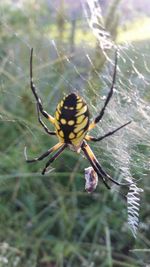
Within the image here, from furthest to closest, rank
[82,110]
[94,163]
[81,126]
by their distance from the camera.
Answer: [94,163] → [81,126] → [82,110]

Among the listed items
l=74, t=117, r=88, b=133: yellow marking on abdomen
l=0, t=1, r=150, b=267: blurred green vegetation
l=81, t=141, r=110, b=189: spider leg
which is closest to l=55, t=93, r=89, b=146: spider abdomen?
l=74, t=117, r=88, b=133: yellow marking on abdomen

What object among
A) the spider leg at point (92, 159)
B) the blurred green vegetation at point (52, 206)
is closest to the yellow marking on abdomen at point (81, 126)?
the spider leg at point (92, 159)

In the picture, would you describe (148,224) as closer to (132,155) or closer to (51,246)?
(51,246)

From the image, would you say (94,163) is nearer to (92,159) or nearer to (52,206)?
(92,159)

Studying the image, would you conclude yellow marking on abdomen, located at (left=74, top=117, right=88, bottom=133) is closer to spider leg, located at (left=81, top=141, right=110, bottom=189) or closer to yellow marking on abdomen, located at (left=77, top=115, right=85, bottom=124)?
yellow marking on abdomen, located at (left=77, top=115, right=85, bottom=124)

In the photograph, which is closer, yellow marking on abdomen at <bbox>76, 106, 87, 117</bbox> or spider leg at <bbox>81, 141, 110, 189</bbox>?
yellow marking on abdomen at <bbox>76, 106, 87, 117</bbox>

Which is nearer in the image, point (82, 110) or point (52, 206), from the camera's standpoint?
point (82, 110)

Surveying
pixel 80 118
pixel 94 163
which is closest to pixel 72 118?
pixel 80 118

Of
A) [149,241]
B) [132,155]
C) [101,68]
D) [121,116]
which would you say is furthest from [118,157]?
[149,241]

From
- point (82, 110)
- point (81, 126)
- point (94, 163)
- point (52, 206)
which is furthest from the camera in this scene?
point (52, 206)
